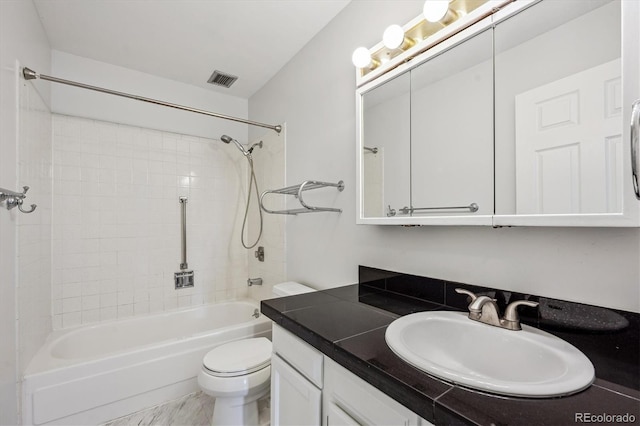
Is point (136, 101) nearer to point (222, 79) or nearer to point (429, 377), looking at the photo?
point (222, 79)

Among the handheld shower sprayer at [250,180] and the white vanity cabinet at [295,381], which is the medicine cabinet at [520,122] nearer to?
the white vanity cabinet at [295,381]

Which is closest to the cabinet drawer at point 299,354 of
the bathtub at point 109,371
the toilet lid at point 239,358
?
the toilet lid at point 239,358

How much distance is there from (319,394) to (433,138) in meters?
1.05

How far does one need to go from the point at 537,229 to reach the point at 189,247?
2592 millimetres

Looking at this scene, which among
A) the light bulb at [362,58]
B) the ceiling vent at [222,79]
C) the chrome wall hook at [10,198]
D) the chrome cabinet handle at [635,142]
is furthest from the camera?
the ceiling vent at [222,79]

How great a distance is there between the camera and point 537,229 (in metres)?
0.91

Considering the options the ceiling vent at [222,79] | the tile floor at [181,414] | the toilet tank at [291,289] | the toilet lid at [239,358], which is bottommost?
the tile floor at [181,414]

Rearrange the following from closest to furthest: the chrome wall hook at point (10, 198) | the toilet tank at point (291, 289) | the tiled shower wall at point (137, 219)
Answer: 1. the chrome wall hook at point (10, 198)
2. the toilet tank at point (291, 289)
3. the tiled shower wall at point (137, 219)

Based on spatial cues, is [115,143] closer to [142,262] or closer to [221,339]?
[142,262]

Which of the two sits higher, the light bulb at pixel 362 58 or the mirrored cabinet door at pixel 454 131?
the light bulb at pixel 362 58

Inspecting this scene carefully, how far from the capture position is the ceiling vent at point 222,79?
2467 millimetres

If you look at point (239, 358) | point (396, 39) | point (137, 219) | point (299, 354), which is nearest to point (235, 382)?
point (239, 358)

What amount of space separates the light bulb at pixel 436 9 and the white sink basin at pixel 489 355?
1088mm

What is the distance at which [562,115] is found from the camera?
2.70 ft
